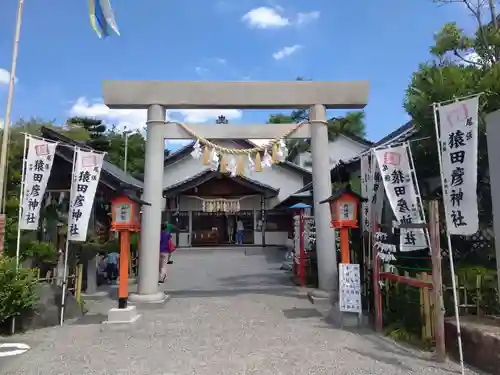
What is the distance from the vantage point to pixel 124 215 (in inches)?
324

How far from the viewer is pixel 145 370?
5387 mm

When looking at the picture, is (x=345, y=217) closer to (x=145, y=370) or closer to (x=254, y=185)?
(x=145, y=370)

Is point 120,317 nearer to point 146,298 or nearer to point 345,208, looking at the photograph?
point 146,298

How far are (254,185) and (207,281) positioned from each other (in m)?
11.8

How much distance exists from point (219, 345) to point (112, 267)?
829 centimetres

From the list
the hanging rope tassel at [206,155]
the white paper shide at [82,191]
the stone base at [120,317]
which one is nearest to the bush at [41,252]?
the white paper shide at [82,191]

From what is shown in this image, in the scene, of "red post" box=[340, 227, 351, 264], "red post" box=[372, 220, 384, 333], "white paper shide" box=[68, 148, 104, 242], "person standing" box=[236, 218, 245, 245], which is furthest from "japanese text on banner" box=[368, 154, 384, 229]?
"person standing" box=[236, 218, 245, 245]

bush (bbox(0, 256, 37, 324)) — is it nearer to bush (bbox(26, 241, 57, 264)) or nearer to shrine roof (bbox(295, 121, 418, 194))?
bush (bbox(26, 241, 57, 264))

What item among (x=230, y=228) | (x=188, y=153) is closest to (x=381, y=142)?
(x=230, y=228)

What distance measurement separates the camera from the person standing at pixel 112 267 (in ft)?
44.6

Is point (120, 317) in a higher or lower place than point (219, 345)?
higher

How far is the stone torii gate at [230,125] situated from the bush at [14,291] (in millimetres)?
2610

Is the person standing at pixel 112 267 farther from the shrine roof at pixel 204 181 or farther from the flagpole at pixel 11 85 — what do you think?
the shrine roof at pixel 204 181

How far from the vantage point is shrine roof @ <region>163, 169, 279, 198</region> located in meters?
24.8
